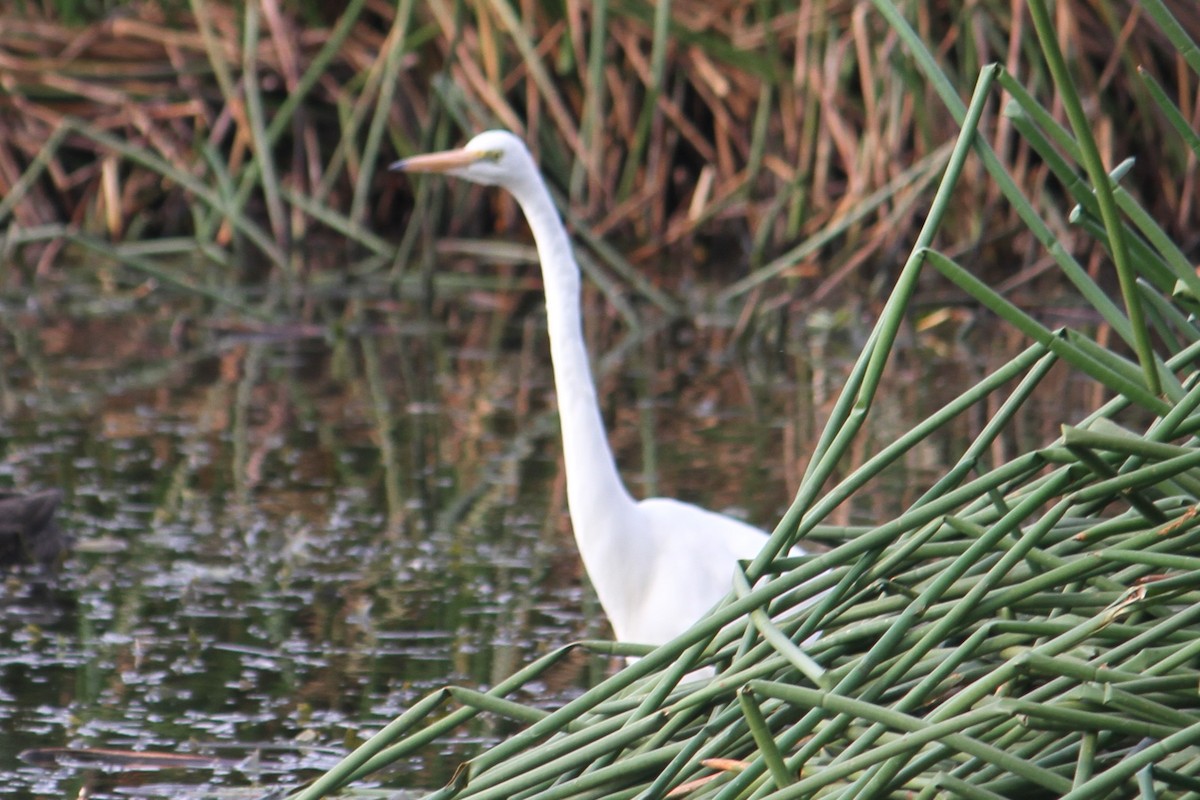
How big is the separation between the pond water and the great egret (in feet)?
0.68

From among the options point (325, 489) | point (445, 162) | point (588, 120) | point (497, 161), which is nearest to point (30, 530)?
point (325, 489)

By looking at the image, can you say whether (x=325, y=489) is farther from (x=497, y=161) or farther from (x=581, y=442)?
(x=581, y=442)

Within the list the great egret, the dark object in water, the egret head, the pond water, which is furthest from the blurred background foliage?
the great egret

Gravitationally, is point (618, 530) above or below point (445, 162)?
below

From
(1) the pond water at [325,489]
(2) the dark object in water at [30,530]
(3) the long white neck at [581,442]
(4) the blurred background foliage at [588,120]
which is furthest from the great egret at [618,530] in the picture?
(4) the blurred background foliage at [588,120]

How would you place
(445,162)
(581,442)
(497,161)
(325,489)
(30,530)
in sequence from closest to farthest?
(581,442), (497,161), (445,162), (30,530), (325,489)

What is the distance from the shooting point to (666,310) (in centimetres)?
754

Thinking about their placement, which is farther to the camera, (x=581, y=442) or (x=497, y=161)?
(x=497, y=161)

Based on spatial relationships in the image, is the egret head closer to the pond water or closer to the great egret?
the great egret

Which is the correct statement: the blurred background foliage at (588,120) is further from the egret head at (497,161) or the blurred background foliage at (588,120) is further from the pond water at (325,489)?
the egret head at (497,161)

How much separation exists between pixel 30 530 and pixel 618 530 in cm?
154

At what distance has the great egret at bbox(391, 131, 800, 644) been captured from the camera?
3586 millimetres

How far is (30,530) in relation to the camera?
434cm

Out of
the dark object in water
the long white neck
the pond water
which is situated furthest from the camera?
the dark object in water
